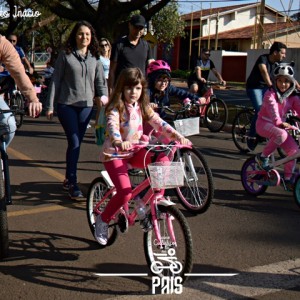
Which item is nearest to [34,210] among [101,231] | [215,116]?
[101,231]

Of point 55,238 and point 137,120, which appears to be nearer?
point 137,120

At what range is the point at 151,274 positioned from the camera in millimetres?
3928

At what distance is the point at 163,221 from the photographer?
12.4ft

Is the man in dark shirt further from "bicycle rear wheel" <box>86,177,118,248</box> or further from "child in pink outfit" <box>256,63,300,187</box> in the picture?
"bicycle rear wheel" <box>86,177,118,248</box>

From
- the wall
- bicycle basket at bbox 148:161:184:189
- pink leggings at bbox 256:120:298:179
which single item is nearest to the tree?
the wall

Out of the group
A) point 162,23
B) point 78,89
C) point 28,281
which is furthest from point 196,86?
point 162,23

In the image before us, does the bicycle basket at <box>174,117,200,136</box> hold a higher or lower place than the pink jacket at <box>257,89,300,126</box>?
lower

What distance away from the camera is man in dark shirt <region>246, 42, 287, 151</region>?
27.5 feet

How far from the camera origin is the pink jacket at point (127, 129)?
4082 mm

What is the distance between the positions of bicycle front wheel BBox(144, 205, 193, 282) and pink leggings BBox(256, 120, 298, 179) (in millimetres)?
2598

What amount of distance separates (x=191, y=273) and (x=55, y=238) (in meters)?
1.42

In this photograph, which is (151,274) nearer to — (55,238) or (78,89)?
(55,238)

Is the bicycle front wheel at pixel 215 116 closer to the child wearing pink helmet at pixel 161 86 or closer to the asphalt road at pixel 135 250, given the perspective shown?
the asphalt road at pixel 135 250

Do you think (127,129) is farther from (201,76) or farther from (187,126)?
(201,76)
